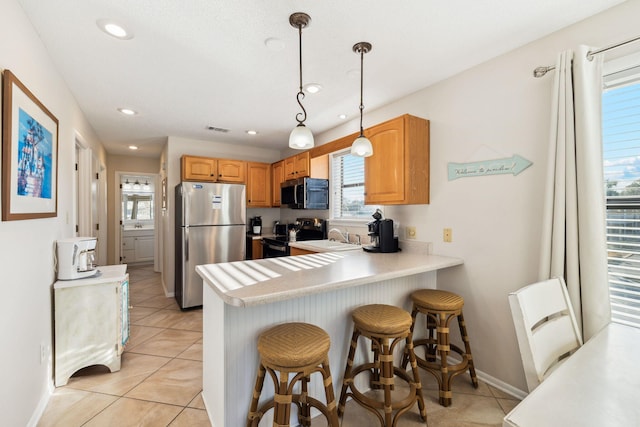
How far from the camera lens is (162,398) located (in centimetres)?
197

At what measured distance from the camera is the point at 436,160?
2.49m

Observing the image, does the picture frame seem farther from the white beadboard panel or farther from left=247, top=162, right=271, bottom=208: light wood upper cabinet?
left=247, top=162, right=271, bottom=208: light wood upper cabinet

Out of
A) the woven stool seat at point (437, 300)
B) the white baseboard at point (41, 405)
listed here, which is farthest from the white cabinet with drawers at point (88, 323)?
the woven stool seat at point (437, 300)

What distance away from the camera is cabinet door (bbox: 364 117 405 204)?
2406mm

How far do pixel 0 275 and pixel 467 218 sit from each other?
2.88 metres

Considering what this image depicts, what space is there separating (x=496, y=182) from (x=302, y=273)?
160cm

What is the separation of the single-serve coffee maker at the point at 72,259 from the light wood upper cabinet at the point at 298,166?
8.14ft

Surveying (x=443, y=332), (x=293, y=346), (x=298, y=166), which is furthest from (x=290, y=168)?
(x=293, y=346)

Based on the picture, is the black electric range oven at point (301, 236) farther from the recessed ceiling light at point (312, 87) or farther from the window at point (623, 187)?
the window at point (623, 187)

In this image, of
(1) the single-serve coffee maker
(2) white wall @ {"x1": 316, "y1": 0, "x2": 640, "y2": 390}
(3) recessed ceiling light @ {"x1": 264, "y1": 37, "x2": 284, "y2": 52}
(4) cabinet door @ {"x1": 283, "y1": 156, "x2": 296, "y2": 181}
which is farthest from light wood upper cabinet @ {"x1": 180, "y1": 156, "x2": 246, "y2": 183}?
(2) white wall @ {"x1": 316, "y1": 0, "x2": 640, "y2": 390}

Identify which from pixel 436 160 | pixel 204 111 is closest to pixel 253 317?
pixel 436 160

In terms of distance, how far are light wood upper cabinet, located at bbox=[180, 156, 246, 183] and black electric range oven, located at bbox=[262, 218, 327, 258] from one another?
3.79 feet

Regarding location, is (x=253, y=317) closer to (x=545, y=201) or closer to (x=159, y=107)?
(x=545, y=201)

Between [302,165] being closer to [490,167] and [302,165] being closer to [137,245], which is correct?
[490,167]
